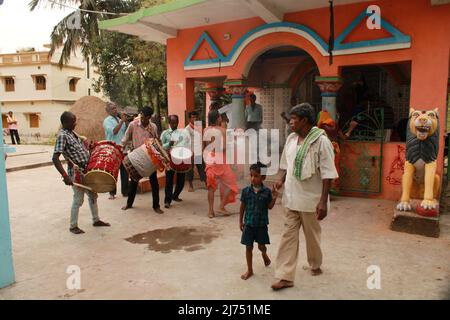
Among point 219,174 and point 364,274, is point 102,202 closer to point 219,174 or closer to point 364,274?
point 219,174

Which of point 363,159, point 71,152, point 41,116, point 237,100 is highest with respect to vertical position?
point 237,100

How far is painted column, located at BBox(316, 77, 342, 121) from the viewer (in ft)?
23.1

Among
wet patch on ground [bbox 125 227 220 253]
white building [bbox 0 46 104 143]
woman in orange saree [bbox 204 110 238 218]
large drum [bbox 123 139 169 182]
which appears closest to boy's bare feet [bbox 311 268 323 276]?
wet patch on ground [bbox 125 227 220 253]

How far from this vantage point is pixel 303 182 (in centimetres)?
360

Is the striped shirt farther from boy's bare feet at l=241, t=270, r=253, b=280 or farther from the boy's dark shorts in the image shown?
boy's bare feet at l=241, t=270, r=253, b=280

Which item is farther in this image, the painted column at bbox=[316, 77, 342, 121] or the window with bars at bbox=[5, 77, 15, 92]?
the window with bars at bbox=[5, 77, 15, 92]

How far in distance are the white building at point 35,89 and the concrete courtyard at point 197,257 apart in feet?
81.7

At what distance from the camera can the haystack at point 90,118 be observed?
53.0 feet

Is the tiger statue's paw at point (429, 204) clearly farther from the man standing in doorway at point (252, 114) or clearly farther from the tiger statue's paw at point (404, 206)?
the man standing in doorway at point (252, 114)

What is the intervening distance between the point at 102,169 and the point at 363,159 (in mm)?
4398

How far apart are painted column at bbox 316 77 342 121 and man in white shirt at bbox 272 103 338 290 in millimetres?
3693

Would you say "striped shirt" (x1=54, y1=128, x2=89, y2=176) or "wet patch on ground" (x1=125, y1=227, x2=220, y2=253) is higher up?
"striped shirt" (x1=54, y1=128, x2=89, y2=176)

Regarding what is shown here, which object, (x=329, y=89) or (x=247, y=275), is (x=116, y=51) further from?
(x=247, y=275)

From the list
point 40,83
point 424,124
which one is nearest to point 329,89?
point 424,124
